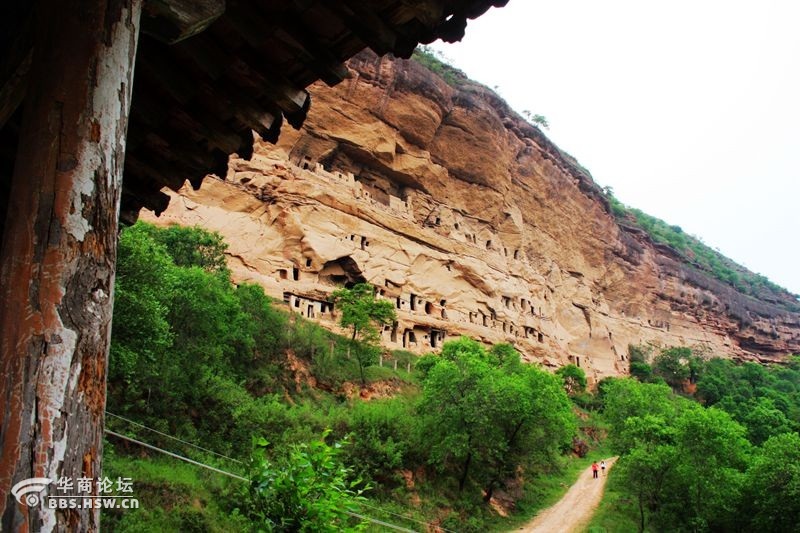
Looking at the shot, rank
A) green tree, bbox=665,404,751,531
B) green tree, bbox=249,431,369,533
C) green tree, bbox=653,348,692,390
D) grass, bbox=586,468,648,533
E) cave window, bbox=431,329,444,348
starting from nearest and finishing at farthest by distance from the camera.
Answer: green tree, bbox=249,431,369,533
grass, bbox=586,468,648,533
green tree, bbox=665,404,751,531
cave window, bbox=431,329,444,348
green tree, bbox=653,348,692,390

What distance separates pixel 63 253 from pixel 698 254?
339ft

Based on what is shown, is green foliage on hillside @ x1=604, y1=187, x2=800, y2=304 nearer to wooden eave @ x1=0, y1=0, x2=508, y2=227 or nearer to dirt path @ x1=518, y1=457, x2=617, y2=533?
dirt path @ x1=518, y1=457, x2=617, y2=533

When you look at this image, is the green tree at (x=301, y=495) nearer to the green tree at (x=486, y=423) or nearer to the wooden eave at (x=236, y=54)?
the wooden eave at (x=236, y=54)

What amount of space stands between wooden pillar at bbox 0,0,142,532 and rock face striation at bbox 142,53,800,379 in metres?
29.3

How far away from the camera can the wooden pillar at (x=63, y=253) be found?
6.98 feet

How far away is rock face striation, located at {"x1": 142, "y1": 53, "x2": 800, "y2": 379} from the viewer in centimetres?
3509

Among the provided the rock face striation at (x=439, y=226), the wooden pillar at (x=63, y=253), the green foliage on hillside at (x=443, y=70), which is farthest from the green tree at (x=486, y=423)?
the green foliage on hillside at (x=443, y=70)

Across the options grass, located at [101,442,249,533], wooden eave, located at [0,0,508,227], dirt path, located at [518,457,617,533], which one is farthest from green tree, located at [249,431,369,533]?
dirt path, located at [518,457,617,533]

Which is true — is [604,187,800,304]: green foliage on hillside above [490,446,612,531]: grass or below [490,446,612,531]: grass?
above

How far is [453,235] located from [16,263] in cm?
4471

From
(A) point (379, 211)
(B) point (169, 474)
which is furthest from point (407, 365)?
(B) point (169, 474)

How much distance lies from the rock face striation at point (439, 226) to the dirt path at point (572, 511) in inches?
586

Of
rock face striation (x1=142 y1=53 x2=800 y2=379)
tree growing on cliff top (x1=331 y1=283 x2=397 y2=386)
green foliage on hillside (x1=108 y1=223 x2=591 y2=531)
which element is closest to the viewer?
green foliage on hillside (x1=108 y1=223 x2=591 y2=531)

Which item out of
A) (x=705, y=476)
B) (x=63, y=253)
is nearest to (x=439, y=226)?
(x=705, y=476)
